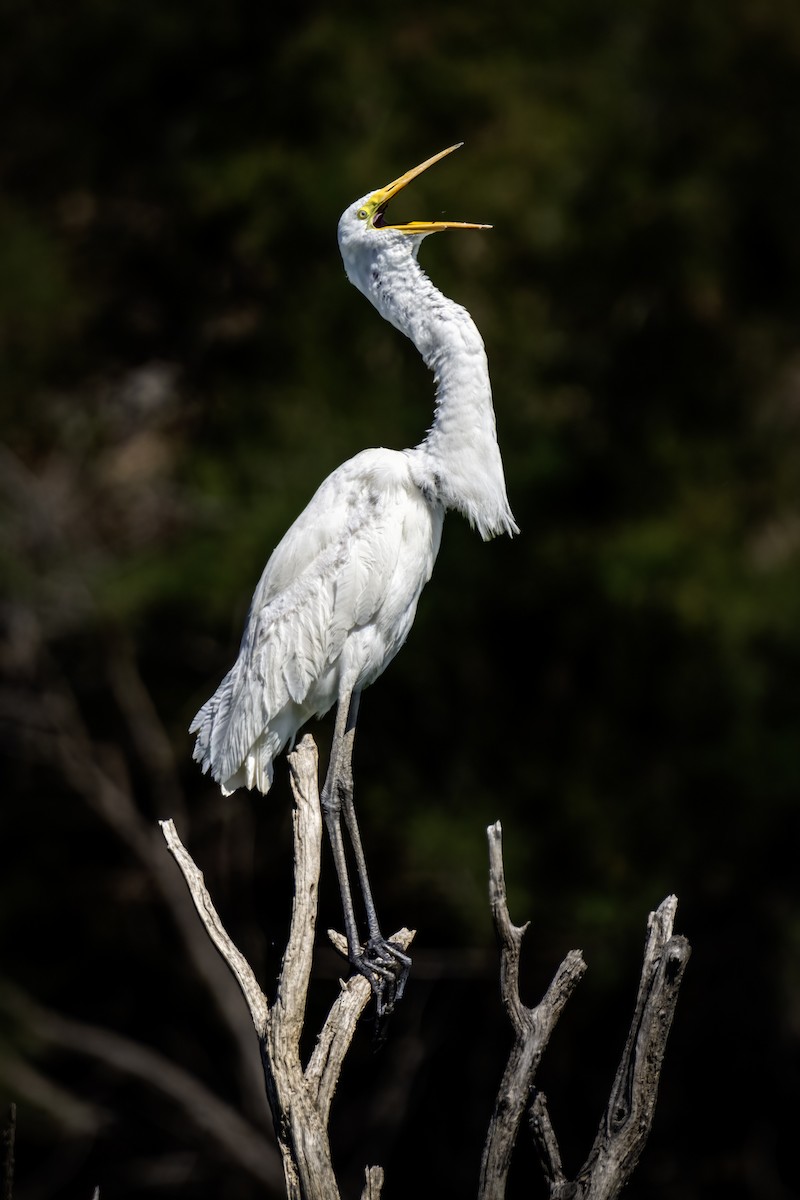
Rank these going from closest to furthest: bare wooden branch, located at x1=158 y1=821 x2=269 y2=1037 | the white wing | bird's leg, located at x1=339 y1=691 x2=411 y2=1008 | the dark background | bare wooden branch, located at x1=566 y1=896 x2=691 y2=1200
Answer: bare wooden branch, located at x1=566 y1=896 x2=691 y2=1200 < bare wooden branch, located at x1=158 y1=821 x2=269 y2=1037 < bird's leg, located at x1=339 y1=691 x2=411 y2=1008 < the white wing < the dark background

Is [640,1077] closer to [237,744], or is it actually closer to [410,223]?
[237,744]

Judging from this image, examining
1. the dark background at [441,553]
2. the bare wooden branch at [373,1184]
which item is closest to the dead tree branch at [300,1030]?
the bare wooden branch at [373,1184]

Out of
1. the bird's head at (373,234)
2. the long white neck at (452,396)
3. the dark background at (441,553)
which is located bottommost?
the long white neck at (452,396)

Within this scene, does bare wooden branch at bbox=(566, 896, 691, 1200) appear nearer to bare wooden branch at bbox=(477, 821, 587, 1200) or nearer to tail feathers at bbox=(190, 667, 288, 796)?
bare wooden branch at bbox=(477, 821, 587, 1200)

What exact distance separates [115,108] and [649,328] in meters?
3.49

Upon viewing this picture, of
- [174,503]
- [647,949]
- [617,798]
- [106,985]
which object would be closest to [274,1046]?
[647,949]

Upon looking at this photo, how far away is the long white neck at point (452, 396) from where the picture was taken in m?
3.30

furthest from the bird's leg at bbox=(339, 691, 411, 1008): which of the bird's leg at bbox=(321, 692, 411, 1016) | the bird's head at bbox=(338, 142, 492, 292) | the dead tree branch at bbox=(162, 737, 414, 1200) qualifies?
the bird's head at bbox=(338, 142, 492, 292)

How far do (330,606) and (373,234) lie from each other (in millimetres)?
880

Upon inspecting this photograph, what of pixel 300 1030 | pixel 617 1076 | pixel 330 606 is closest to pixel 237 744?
pixel 330 606

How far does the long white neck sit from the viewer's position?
3305 mm

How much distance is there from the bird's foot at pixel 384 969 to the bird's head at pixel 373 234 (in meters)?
1.56

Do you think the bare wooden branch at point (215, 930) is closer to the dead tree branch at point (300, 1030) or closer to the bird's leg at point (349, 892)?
the dead tree branch at point (300, 1030)

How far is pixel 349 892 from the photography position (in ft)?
10.9
